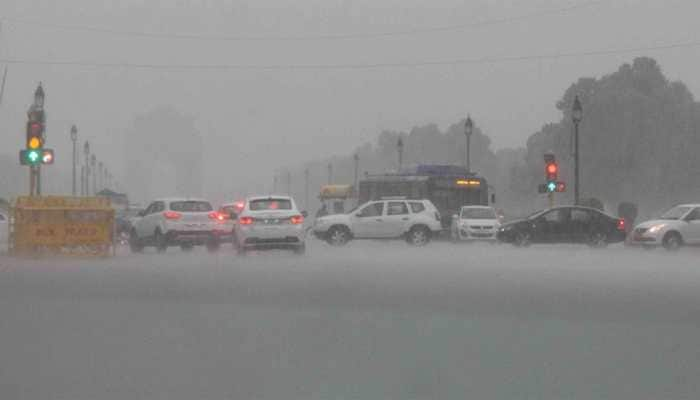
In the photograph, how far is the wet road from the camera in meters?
9.68

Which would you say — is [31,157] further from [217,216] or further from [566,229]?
[566,229]

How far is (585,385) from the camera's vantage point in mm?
9773

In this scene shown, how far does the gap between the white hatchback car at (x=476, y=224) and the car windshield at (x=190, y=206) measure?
12.5 metres

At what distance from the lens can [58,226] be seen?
31312 mm

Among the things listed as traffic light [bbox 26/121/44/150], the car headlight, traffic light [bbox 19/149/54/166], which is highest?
traffic light [bbox 26/121/44/150]

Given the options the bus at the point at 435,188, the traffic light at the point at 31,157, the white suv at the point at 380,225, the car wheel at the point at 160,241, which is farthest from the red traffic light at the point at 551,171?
the traffic light at the point at 31,157

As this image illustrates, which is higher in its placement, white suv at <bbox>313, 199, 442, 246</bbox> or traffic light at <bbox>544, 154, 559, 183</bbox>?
traffic light at <bbox>544, 154, 559, 183</bbox>

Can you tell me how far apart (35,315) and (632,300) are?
8393mm

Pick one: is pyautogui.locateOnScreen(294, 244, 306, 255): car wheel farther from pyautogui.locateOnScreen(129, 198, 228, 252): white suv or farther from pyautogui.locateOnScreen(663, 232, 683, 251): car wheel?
pyautogui.locateOnScreen(663, 232, 683, 251): car wheel

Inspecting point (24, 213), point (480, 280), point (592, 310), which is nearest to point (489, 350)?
point (592, 310)

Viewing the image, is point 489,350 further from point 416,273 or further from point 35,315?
point 416,273

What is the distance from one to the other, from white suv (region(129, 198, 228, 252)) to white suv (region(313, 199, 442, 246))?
5793 mm

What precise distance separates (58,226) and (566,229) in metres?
18.3

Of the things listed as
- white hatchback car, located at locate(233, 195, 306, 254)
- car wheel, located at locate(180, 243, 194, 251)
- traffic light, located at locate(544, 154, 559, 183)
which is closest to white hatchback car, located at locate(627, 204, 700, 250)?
traffic light, located at locate(544, 154, 559, 183)
